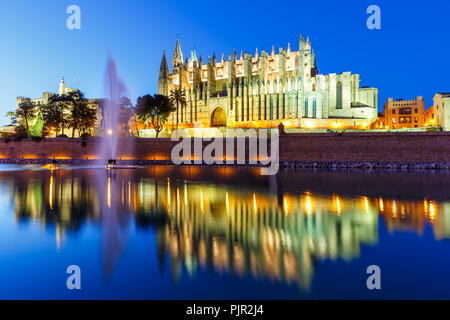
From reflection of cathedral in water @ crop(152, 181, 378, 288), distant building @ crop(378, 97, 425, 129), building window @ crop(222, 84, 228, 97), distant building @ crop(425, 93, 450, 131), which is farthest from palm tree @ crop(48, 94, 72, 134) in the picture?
distant building @ crop(378, 97, 425, 129)

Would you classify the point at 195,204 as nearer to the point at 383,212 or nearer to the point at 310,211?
the point at 310,211

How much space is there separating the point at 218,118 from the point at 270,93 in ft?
40.3

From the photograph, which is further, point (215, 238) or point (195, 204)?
point (195, 204)

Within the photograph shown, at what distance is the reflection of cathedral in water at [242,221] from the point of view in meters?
5.36

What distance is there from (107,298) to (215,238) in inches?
110

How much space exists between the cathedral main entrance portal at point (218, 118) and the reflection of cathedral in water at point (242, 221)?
5036cm

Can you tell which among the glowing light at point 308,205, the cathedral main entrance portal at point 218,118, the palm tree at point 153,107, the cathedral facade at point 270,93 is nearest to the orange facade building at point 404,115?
the cathedral facade at point 270,93

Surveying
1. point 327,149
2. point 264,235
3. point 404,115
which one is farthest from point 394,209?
point 404,115

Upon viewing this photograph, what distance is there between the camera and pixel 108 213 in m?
9.01

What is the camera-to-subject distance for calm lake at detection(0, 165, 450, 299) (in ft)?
14.3

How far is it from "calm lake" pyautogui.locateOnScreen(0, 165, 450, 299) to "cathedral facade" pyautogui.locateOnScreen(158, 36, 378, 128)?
42.0m

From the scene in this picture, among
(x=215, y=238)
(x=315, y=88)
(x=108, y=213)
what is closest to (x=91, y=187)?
(x=108, y=213)

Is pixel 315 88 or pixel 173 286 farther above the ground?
pixel 315 88
